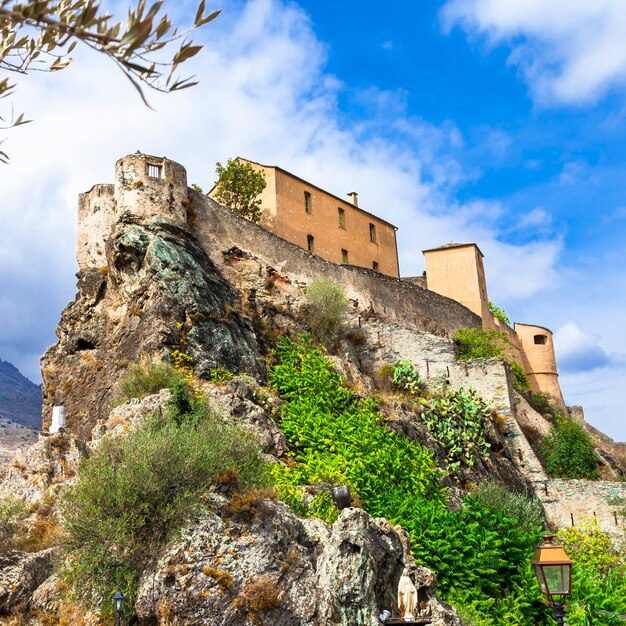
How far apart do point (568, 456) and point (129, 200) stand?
16618 mm

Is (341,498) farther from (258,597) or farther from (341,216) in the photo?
(341,216)

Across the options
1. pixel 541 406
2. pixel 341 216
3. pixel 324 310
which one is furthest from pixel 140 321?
pixel 541 406

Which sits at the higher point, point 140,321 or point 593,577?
point 140,321

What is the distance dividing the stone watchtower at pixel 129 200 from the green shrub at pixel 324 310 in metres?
4.87

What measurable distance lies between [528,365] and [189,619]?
1417 inches

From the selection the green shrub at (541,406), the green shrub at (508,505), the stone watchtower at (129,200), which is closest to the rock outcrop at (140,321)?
the stone watchtower at (129,200)

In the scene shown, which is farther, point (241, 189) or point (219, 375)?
point (241, 189)

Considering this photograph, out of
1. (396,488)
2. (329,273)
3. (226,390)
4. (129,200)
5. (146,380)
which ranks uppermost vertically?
(129,200)

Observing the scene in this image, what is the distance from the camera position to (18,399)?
363 ft

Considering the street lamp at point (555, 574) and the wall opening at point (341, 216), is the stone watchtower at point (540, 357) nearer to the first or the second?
the wall opening at point (341, 216)

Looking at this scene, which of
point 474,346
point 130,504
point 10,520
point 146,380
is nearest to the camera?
point 130,504

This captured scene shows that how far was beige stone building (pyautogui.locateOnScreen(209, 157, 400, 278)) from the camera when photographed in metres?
31.4

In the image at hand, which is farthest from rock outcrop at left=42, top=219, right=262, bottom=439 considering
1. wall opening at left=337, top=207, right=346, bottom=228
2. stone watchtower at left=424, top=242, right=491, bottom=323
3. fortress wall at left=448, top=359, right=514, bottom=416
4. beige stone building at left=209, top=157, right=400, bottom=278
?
stone watchtower at left=424, top=242, right=491, bottom=323

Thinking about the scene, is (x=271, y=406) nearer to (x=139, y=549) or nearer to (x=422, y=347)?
(x=139, y=549)
